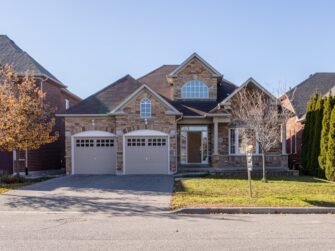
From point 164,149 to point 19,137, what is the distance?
318 inches

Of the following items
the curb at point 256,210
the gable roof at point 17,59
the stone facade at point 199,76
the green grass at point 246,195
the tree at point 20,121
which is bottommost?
the curb at point 256,210

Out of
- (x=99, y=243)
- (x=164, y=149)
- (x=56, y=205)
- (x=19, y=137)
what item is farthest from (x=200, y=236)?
(x=164, y=149)

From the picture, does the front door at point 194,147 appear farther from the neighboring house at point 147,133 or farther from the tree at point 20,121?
the tree at point 20,121

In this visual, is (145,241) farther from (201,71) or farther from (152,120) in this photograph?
(201,71)

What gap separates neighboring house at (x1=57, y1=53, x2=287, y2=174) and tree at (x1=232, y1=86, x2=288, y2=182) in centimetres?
42

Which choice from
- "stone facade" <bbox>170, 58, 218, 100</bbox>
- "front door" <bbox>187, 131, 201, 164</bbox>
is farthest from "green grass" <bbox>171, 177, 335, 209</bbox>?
"stone facade" <bbox>170, 58, 218, 100</bbox>

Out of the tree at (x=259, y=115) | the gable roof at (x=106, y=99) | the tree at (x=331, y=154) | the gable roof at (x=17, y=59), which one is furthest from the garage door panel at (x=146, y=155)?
the tree at (x=331, y=154)

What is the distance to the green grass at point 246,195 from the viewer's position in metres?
11.9

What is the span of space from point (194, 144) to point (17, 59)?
12587mm

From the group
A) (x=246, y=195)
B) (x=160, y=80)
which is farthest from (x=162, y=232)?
(x=160, y=80)

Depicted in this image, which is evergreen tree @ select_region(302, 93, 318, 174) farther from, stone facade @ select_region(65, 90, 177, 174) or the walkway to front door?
stone facade @ select_region(65, 90, 177, 174)

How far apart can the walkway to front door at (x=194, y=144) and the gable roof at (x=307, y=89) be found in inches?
321

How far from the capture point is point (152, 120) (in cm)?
2261

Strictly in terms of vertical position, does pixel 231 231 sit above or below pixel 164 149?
below
